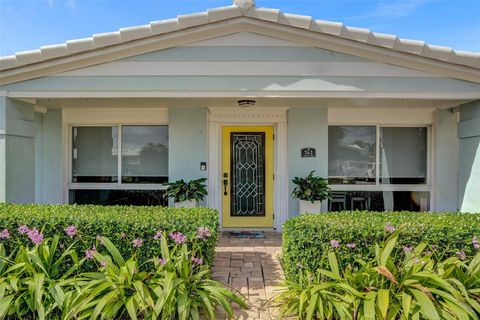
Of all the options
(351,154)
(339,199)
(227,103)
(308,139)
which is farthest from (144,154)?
(351,154)

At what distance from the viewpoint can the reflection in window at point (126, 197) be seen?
726 cm

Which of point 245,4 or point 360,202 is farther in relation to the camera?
point 360,202

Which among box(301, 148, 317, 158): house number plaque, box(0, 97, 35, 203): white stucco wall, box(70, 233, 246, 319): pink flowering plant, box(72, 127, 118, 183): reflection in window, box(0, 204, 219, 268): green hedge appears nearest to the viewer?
box(70, 233, 246, 319): pink flowering plant

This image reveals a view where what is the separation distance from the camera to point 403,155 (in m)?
7.21

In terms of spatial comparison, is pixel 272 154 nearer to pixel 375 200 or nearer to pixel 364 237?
pixel 375 200

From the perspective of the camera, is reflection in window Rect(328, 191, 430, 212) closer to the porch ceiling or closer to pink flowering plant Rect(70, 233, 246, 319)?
the porch ceiling

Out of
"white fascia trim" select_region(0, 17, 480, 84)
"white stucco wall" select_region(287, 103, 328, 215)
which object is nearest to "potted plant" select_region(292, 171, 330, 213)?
"white stucco wall" select_region(287, 103, 328, 215)

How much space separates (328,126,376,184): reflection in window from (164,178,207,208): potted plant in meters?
2.97

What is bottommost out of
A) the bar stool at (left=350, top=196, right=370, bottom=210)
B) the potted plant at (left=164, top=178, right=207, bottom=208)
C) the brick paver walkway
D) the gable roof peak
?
the brick paver walkway

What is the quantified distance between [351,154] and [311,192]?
1.60 m

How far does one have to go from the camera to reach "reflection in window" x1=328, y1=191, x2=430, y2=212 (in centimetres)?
720

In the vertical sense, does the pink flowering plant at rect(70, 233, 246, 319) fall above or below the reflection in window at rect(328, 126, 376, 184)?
below

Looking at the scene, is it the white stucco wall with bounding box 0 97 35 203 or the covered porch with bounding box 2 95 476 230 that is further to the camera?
the covered porch with bounding box 2 95 476 230

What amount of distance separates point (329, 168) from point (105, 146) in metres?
5.15
